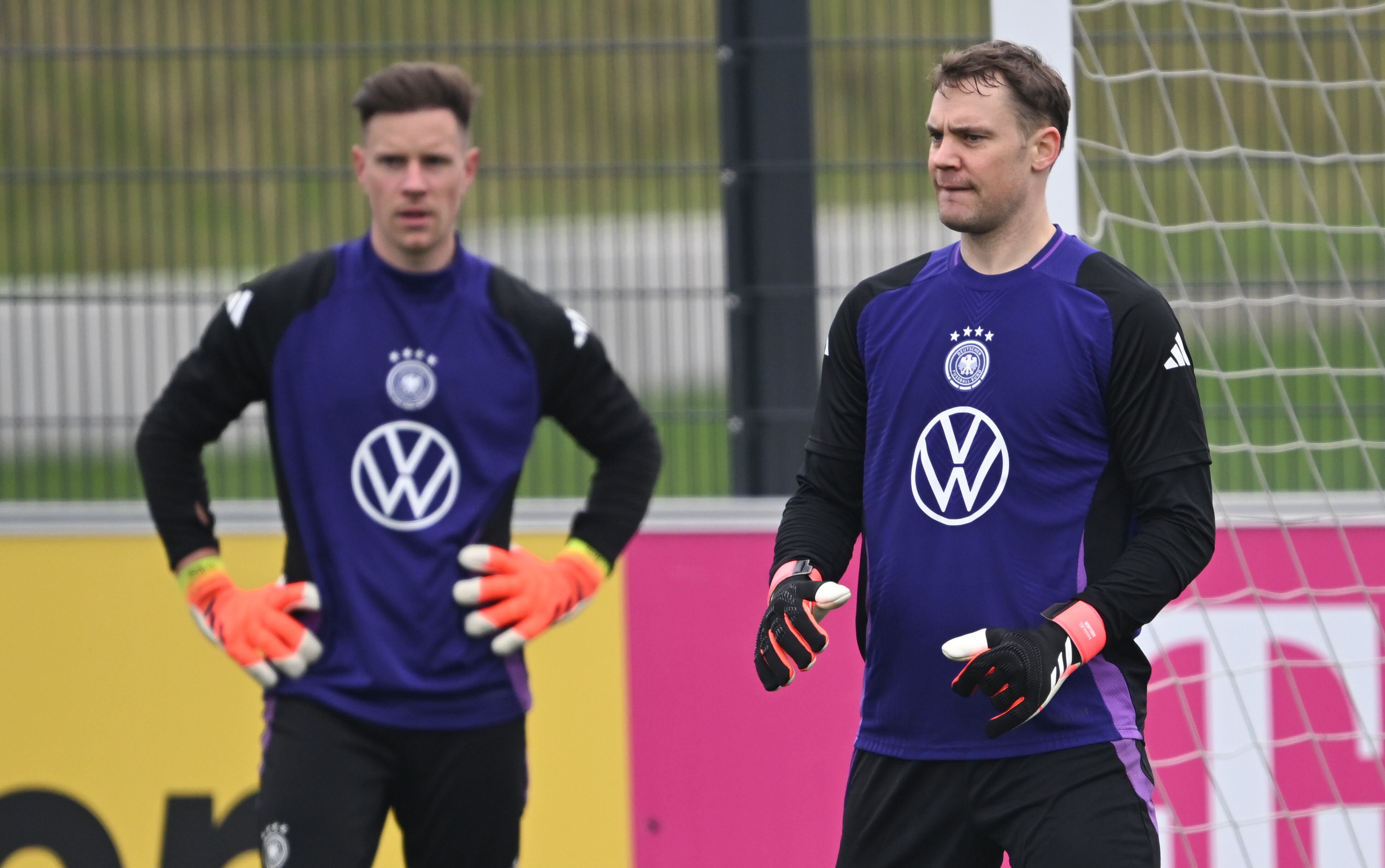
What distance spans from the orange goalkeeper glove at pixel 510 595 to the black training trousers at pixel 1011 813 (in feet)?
2.87

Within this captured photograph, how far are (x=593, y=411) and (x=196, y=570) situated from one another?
916 millimetres

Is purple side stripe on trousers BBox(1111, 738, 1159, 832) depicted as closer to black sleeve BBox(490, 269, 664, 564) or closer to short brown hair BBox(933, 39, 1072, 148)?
short brown hair BBox(933, 39, 1072, 148)

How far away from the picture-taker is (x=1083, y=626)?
2.47 meters

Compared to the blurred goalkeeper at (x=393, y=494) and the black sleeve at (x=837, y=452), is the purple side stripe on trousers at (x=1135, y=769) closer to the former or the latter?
the black sleeve at (x=837, y=452)

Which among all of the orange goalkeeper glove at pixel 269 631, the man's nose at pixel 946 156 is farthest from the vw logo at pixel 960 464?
the orange goalkeeper glove at pixel 269 631

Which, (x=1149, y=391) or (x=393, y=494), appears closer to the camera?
(x=1149, y=391)

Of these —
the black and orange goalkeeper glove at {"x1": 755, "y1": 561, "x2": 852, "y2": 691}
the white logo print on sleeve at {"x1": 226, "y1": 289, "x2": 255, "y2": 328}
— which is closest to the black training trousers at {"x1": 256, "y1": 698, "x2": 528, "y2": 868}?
the white logo print on sleeve at {"x1": 226, "y1": 289, "x2": 255, "y2": 328}

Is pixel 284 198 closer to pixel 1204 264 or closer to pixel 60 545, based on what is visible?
pixel 60 545

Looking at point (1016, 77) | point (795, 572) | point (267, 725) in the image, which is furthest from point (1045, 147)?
point (267, 725)

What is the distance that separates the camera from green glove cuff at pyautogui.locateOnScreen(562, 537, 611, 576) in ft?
11.6

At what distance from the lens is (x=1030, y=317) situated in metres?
2.63

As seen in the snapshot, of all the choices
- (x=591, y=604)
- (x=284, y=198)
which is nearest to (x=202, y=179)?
(x=284, y=198)

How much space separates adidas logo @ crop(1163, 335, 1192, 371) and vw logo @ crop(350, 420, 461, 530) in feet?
4.77

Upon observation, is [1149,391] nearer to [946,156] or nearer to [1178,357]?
[1178,357]
